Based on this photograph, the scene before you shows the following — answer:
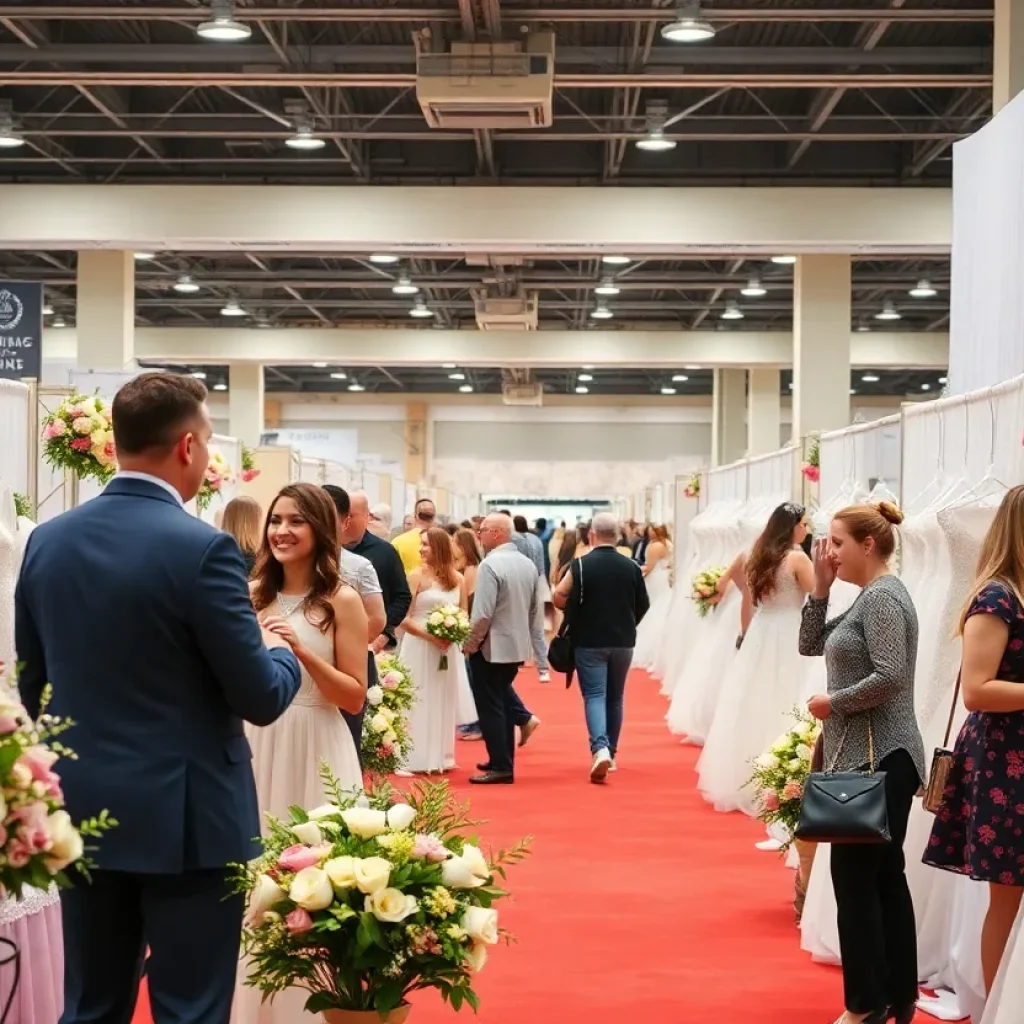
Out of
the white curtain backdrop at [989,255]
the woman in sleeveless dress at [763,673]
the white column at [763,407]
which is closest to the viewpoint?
the white curtain backdrop at [989,255]

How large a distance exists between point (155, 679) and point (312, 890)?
52cm

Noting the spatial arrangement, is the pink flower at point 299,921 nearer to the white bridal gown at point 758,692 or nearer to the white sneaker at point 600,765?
the white bridal gown at point 758,692

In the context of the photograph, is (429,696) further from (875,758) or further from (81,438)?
(875,758)

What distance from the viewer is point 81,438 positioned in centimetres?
720

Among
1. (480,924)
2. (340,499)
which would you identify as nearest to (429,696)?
(340,499)

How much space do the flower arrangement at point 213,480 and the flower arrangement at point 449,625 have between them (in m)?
1.44

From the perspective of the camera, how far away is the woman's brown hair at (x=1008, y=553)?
4.16 meters

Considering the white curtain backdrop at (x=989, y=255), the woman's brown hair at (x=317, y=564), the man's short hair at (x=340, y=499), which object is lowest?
the woman's brown hair at (x=317, y=564)

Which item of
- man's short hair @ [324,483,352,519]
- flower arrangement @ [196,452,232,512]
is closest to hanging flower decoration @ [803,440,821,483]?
flower arrangement @ [196,452,232,512]

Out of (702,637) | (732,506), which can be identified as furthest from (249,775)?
(732,506)

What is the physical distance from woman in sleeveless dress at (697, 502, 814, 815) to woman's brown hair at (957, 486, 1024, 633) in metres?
3.95

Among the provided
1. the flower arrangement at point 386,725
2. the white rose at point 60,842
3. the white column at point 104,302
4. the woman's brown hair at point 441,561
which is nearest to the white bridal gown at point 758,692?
the woman's brown hair at point 441,561

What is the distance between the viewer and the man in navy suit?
110 inches

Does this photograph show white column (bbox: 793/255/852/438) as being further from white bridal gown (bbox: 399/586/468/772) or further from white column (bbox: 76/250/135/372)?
white bridal gown (bbox: 399/586/468/772)
